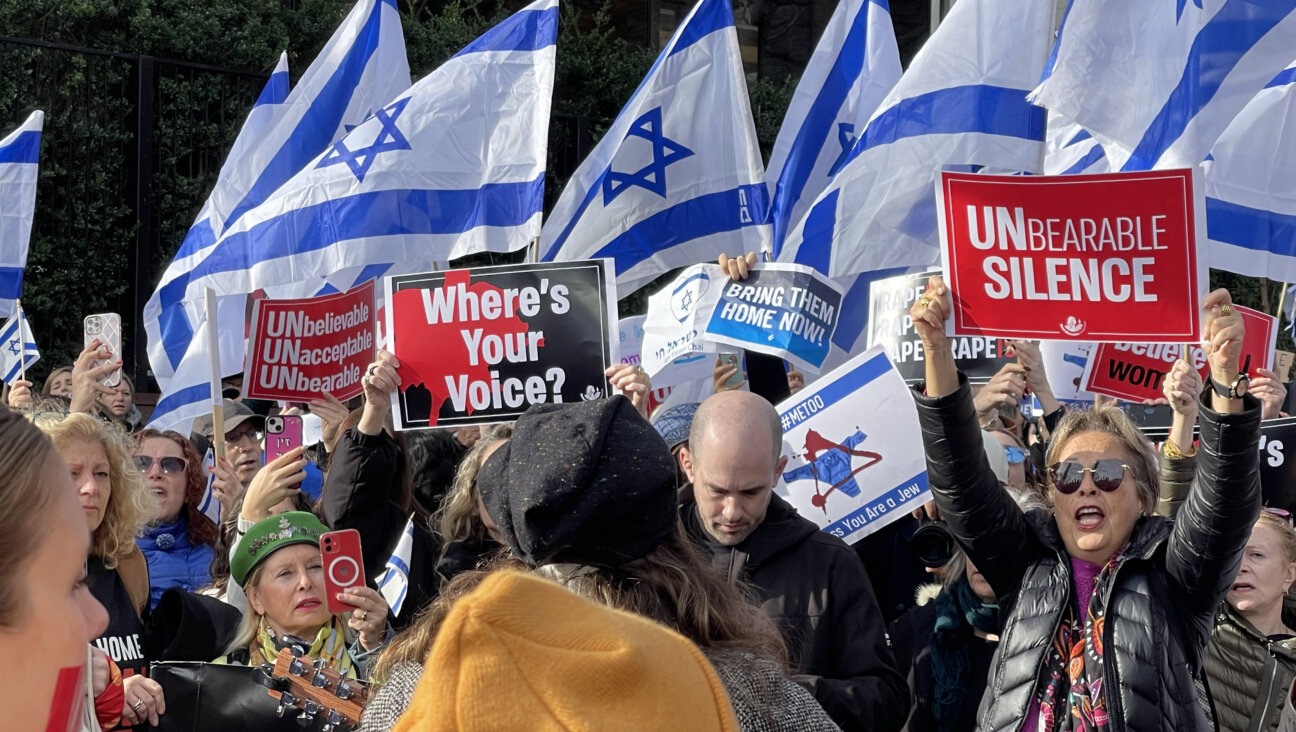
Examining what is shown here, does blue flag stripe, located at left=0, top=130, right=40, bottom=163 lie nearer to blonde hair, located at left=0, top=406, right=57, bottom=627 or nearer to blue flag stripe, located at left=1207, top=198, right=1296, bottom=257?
blue flag stripe, located at left=1207, top=198, right=1296, bottom=257

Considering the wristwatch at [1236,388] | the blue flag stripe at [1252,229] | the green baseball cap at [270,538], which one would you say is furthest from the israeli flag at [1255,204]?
the green baseball cap at [270,538]

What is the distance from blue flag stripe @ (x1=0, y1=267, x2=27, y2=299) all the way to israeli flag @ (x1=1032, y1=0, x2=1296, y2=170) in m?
6.44

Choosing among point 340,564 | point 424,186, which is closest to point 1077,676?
point 340,564

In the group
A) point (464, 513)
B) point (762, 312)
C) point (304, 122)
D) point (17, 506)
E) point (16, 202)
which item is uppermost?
point (304, 122)

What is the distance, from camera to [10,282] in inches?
370

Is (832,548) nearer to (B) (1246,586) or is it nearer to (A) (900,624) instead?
(A) (900,624)

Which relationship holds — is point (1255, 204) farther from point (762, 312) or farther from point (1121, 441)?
point (1121, 441)

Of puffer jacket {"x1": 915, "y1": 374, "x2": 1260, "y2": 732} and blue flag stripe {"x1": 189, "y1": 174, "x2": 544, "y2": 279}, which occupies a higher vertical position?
blue flag stripe {"x1": 189, "y1": 174, "x2": 544, "y2": 279}

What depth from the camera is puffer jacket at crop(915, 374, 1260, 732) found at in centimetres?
341

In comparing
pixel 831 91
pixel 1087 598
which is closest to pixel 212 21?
pixel 831 91

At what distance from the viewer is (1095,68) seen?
6.12m

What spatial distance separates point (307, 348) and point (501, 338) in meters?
1.53

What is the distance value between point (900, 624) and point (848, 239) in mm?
3338

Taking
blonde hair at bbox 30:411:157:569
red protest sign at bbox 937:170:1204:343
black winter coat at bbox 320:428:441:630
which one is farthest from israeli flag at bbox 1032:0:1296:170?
blonde hair at bbox 30:411:157:569
